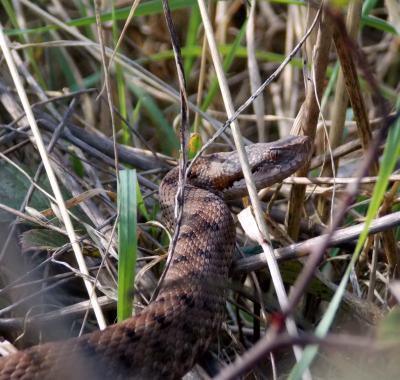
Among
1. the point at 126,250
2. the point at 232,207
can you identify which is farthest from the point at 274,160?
the point at 126,250

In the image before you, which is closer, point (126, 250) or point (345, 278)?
point (345, 278)

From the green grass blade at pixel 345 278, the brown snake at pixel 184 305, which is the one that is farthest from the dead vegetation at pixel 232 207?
the brown snake at pixel 184 305

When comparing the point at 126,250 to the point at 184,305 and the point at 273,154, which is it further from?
the point at 273,154

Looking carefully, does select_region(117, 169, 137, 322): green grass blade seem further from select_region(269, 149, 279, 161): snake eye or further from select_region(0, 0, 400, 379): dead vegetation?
select_region(269, 149, 279, 161): snake eye

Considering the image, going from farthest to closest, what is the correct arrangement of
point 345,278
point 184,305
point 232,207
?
1. point 232,207
2. point 184,305
3. point 345,278

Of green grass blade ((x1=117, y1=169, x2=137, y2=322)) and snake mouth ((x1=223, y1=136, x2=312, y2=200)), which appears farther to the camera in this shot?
snake mouth ((x1=223, y1=136, x2=312, y2=200))

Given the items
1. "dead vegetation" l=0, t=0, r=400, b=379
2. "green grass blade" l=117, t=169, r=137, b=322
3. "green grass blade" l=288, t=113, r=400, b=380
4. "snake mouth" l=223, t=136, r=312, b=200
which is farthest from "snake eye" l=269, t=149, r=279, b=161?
"green grass blade" l=288, t=113, r=400, b=380
